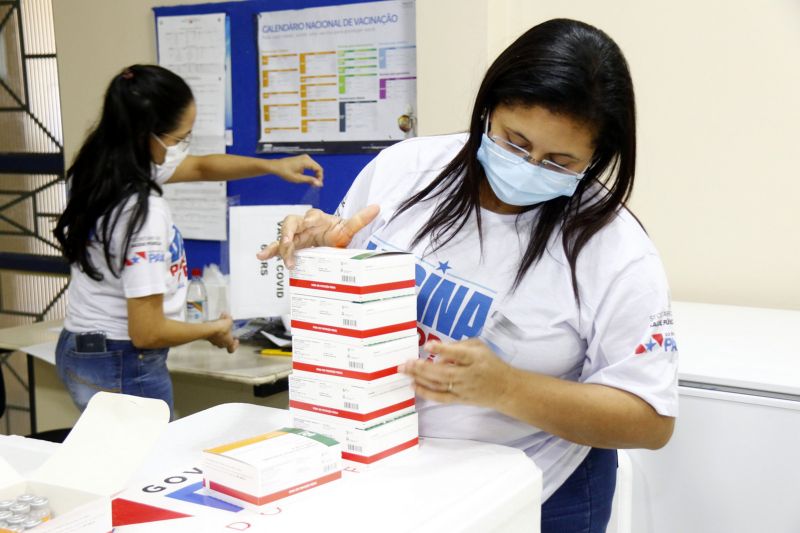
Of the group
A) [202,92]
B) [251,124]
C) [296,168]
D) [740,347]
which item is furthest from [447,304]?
[202,92]

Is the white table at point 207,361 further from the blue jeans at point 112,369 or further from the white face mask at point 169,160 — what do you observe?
the white face mask at point 169,160

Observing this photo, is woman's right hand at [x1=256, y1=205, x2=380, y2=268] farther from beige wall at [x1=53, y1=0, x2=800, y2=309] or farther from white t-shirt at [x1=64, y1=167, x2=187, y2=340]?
beige wall at [x1=53, y1=0, x2=800, y2=309]

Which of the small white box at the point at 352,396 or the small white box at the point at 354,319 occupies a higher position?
the small white box at the point at 354,319

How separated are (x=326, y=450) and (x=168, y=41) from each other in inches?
98.4

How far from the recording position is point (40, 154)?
359 cm

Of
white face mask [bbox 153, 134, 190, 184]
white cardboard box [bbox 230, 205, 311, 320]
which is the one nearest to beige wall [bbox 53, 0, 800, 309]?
A: white cardboard box [bbox 230, 205, 311, 320]

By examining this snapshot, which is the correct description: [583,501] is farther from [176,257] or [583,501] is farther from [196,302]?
[196,302]

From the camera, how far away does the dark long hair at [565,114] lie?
1064mm

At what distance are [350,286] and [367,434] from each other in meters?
0.18

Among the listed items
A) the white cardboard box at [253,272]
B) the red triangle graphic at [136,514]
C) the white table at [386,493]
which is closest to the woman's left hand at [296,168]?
the white cardboard box at [253,272]

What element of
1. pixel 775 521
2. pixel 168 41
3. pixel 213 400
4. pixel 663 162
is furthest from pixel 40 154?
pixel 775 521

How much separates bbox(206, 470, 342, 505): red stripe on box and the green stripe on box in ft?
0.13

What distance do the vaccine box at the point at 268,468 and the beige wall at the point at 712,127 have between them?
1.55m

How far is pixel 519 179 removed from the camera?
1139 mm
